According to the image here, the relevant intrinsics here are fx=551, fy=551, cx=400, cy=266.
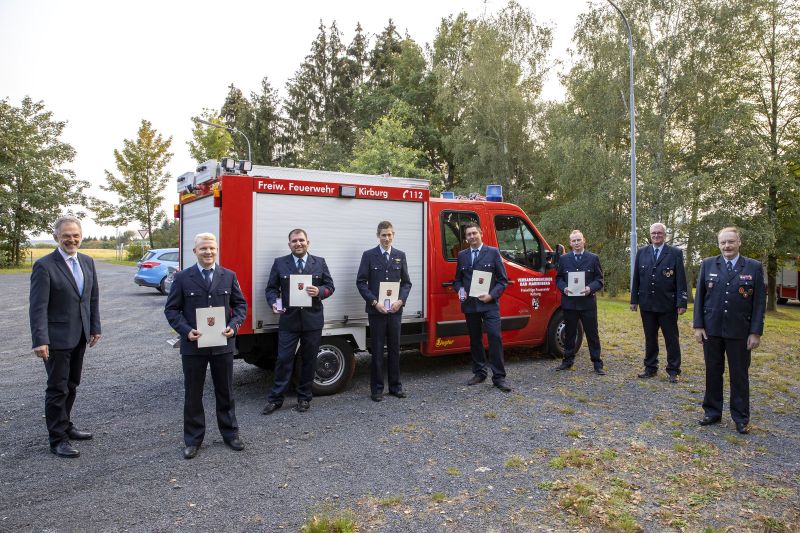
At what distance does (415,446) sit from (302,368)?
1.62 m

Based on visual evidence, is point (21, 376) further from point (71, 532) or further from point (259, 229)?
point (71, 532)

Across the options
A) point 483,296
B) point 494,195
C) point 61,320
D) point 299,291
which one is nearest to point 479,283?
point 483,296

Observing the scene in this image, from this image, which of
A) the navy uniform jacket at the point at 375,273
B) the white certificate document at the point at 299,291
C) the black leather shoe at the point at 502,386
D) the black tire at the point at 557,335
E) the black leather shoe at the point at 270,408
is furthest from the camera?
the black tire at the point at 557,335

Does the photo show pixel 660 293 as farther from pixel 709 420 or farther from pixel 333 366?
pixel 333 366

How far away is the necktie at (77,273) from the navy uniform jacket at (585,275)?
5544 millimetres

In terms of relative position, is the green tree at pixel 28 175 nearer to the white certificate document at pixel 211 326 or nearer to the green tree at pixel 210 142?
the green tree at pixel 210 142

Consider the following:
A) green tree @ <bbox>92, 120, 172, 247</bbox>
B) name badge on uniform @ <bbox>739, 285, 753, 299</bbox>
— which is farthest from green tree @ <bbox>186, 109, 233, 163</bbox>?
name badge on uniform @ <bbox>739, 285, 753, 299</bbox>

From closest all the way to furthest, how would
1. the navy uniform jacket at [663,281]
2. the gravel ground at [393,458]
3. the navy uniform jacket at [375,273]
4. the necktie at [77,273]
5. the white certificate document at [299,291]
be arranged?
the gravel ground at [393,458] → the necktie at [77,273] → the white certificate document at [299,291] → the navy uniform jacket at [375,273] → the navy uniform jacket at [663,281]

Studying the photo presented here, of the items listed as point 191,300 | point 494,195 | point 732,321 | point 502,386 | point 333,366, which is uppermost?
point 494,195

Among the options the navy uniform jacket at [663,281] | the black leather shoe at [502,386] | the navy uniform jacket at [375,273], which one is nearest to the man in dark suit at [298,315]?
the navy uniform jacket at [375,273]

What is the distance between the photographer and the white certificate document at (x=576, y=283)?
23.6 feet

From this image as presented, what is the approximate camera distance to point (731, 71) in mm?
21016

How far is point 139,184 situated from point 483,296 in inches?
1746

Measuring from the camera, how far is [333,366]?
624 cm
